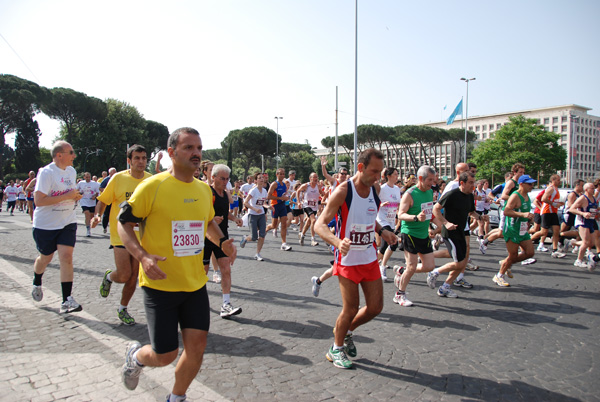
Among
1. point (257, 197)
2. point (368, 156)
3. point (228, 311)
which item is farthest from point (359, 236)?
point (257, 197)

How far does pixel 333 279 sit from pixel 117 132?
54933 millimetres

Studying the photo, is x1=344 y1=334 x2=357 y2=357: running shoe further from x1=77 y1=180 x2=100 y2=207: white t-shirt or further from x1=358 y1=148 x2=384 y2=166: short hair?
x1=77 y1=180 x2=100 y2=207: white t-shirt

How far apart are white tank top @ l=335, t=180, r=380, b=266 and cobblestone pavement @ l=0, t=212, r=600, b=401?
Result: 3.00ft

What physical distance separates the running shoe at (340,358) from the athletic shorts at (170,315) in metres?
1.42

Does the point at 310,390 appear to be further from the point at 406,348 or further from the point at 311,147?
the point at 311,147

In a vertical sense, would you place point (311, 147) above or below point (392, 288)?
above

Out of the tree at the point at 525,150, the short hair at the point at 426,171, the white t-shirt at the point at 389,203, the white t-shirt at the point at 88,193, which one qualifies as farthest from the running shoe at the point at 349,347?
the tree at the point at 525,150

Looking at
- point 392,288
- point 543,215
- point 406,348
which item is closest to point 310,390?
point 406,348

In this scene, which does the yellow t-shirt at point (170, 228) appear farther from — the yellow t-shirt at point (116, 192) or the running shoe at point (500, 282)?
the running shoe at point (500, 282)

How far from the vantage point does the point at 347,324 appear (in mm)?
3717

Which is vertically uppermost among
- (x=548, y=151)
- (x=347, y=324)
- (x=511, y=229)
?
(x=548, y=151)

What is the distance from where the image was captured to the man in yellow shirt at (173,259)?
8.58 ft

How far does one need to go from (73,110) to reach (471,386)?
6190cm

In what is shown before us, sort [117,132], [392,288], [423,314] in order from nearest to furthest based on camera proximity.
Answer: [423,314] → [392,288] → [117,132]
